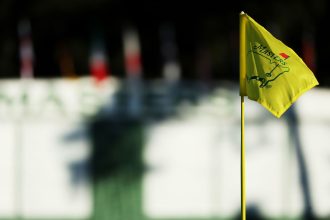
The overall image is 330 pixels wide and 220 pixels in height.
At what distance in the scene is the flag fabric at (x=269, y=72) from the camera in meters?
9.24

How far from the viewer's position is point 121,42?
15.4m

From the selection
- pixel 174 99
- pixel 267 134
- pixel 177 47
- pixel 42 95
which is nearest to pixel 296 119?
pixel 267 134

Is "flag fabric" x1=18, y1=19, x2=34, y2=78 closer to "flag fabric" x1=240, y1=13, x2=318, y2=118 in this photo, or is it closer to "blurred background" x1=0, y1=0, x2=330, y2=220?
"blurred background" x1=0, y1=0, x2=330, y2=220

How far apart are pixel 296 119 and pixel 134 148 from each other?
2738mm

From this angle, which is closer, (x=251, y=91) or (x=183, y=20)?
(x=251, y=91)

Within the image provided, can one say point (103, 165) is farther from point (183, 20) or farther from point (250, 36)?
point (250, 36)

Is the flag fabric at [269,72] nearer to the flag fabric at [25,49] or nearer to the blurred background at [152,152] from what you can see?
the blurred background at [152,152]

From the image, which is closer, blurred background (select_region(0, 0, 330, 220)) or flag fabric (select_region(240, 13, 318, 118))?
flag fabric (select_region(240, 13, 318, 118))

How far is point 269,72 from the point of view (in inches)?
368

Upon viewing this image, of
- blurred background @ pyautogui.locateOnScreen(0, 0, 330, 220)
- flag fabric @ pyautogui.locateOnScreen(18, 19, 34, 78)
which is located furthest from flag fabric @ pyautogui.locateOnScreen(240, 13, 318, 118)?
flag fabric @ pyautogui.locateOnScreen(18, 19, 34, 78)

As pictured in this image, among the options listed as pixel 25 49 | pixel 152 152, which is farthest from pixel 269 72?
pixel 25 49

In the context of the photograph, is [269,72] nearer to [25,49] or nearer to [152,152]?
[152,152]

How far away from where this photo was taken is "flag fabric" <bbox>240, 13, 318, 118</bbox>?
924cm

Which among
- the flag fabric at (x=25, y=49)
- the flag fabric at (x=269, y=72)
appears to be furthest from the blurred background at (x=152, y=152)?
the flag fabric at (x=269, y=72)
